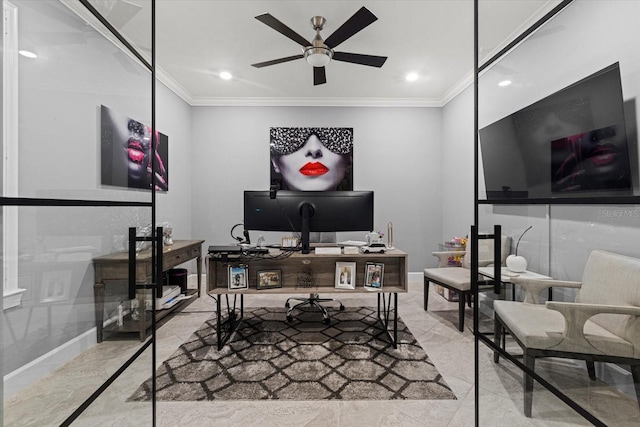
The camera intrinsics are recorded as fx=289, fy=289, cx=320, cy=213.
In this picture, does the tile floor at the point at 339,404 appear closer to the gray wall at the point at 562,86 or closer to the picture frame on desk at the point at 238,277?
the gray wall at the point at 562,86

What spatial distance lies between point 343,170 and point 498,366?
3.46 metres

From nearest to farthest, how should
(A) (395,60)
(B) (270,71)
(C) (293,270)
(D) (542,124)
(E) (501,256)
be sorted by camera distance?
(D) (542,124) → (E) (501,256) → (C) (293,270) → (A) (395,60) → (B) (270,71)

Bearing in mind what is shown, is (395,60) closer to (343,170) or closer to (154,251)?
(343,170)

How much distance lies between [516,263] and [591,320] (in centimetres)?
35

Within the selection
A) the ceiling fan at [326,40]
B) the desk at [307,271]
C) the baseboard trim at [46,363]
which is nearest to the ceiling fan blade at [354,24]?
the ceiling fan at [326,40]

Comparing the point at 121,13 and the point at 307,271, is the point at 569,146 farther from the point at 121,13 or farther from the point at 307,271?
the point at 307,271

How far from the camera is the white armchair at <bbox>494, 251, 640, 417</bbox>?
28.0 inches

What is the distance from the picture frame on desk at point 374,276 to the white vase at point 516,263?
46.2 inches

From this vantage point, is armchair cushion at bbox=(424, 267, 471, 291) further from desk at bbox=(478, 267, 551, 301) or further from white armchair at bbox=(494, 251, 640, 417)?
white armchair at bbox=(494, 251, 640, 417)

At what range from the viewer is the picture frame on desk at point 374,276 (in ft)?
7.53

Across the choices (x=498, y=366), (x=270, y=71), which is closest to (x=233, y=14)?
(x=270, y=71)

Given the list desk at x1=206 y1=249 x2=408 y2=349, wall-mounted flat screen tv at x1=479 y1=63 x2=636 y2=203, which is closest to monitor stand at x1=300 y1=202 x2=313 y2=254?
desk at x1=206 y1=249 x2=408 y2=349

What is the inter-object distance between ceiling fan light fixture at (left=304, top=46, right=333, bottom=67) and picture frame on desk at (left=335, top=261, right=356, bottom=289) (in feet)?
5.88

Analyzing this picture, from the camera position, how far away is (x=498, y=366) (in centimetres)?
124
